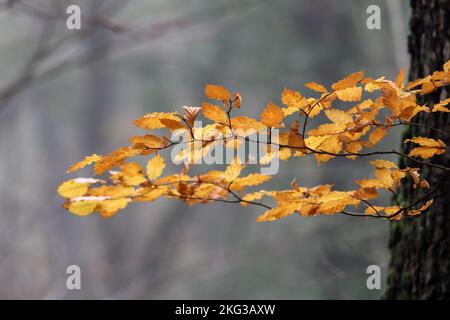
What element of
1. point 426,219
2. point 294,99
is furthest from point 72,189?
point 426,219

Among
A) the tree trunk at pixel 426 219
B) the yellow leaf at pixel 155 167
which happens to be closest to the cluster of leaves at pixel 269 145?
the yellow leaf at pixel 155 167

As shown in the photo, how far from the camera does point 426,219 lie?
1.38 m

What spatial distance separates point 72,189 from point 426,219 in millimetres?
895

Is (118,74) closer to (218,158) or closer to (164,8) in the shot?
(164,8)

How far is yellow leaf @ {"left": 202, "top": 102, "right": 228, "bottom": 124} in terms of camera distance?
83 cm

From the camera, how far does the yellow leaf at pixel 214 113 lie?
83 cm

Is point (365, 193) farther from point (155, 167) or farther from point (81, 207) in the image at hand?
point (81, 207)

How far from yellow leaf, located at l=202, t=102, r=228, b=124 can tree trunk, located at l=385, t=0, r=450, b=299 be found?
0.69 m

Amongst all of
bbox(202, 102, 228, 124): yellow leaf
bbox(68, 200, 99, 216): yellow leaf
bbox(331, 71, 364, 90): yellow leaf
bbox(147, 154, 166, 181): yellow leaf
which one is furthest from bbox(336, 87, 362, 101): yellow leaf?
bbox(68, 200, 99, 216): yellow leaf

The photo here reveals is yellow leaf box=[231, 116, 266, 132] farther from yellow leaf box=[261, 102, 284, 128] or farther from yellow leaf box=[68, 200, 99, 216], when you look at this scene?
yellow leaf box=[68, 200, 99, 216]

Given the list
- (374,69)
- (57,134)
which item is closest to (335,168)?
(374,69)
